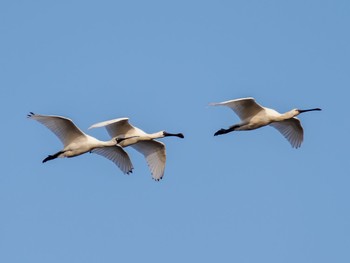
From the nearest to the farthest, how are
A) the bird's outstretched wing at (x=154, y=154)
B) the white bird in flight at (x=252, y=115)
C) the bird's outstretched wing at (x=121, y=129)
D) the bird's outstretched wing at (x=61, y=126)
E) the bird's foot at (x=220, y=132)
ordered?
the bird's outstretched wing at (x=61, y=126) < the white bird in flight at (x=252, y=115) < the bird's foot at (x=220, y=132) < the bird's outstretched wing at (x=121, y=129) < the bird's outstretched wing at (x=154, y=154)

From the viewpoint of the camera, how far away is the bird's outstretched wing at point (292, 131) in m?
48.2

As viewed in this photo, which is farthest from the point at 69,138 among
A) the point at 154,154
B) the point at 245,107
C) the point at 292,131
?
the point at 292,131

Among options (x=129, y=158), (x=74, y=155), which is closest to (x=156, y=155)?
(x=129, y=158)

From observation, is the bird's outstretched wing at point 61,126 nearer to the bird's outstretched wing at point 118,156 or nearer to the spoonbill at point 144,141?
the spoonbill at point 144,141

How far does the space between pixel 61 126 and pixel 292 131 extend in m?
9.00

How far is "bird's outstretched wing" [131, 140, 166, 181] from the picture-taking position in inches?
1950

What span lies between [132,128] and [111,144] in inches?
58.4

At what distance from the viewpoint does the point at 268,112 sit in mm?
45906

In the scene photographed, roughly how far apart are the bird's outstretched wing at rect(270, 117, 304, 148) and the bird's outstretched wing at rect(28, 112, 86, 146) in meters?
7.73

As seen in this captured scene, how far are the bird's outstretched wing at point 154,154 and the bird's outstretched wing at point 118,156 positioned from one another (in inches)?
23.9

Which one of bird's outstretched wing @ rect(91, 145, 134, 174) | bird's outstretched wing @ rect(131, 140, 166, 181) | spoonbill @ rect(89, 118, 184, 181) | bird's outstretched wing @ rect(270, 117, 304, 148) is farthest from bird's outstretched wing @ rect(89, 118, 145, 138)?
bird's outstretched wing @ rect(270, 117, 304, 148)

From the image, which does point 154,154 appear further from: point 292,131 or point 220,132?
point 292,131

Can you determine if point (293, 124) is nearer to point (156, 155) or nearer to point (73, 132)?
point (156, 155)

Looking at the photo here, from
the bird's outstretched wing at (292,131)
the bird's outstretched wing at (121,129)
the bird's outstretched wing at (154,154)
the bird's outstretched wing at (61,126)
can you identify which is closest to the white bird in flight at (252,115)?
the bird's outstretched wing at (292,131)
